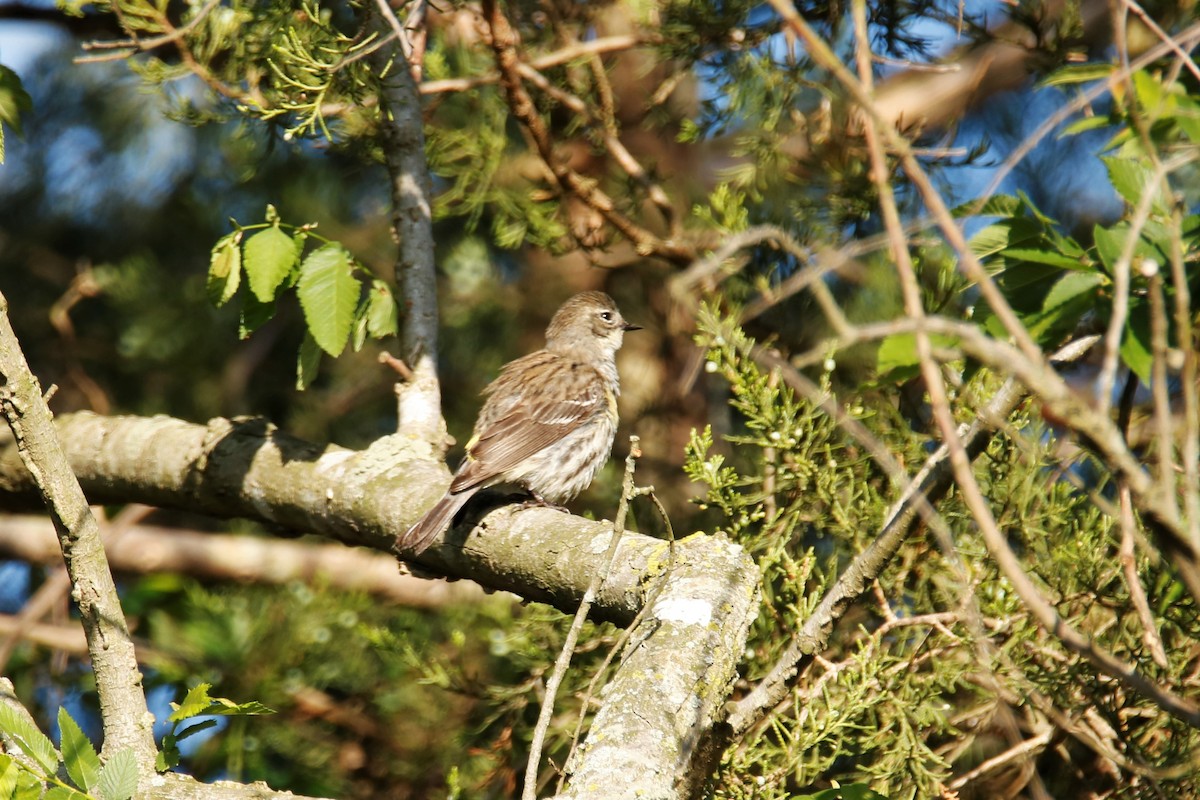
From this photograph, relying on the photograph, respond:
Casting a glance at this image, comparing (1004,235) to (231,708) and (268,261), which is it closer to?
(231,708)

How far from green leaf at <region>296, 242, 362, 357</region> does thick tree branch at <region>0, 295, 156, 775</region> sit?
906 millimetres

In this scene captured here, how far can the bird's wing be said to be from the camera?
505 centimetres

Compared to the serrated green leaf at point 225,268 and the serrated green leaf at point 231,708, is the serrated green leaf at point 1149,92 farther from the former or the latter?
the serrated green leaf at point 225,268

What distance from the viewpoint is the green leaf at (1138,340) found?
7.06 feet

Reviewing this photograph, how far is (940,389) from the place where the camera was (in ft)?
6.12

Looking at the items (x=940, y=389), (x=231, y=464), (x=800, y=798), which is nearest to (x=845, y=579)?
(x=800, y=798)

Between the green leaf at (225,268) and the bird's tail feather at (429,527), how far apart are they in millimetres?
961

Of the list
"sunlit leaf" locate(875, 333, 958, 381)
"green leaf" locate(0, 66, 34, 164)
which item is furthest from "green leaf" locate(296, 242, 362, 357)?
"sunlit leaf" locate(875, 333, 958, 381)

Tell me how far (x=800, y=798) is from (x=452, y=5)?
11.3 ft

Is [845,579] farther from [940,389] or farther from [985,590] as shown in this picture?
[940,389]

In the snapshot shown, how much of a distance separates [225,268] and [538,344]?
4.04 m

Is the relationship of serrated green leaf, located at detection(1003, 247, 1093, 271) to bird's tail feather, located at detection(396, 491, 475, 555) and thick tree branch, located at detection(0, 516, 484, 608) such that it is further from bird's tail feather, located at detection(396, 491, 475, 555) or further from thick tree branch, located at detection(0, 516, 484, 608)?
thick tree branch, located at detection(0, 516, 484, 608)

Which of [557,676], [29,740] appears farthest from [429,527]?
[29,740]

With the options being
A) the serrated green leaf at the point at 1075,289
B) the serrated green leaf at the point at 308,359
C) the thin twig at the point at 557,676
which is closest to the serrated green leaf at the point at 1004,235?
the serrated green leaf at the point at 1075,289
